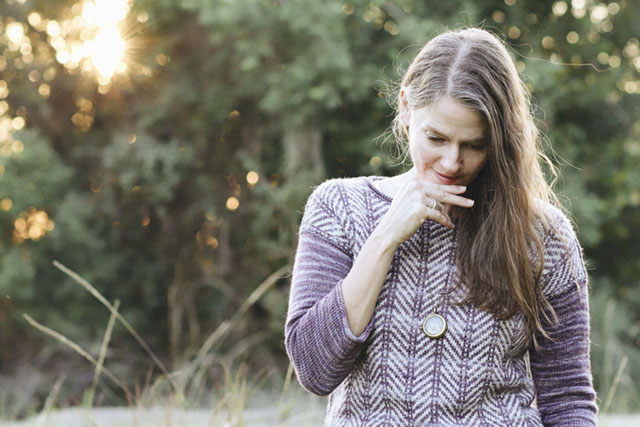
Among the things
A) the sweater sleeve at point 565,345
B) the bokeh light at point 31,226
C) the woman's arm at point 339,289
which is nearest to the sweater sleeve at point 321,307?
the woman's arm at point 339,289

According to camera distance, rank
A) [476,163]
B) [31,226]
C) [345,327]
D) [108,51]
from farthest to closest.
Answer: [108,51]
[31,226]
[476,163]
[345,327]

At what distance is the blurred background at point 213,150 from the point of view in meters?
5.84

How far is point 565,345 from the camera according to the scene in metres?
1.66

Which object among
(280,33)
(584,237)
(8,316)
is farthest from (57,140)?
(584,237)

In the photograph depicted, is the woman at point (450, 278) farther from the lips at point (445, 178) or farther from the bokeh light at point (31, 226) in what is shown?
the bokeh light at point (31, 226)

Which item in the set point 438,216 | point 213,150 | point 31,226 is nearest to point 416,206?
point 438,216

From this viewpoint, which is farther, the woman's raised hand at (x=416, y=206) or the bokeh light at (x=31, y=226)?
the bokeh light at (x=31, y=226)

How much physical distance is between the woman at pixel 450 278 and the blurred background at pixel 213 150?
150 inches

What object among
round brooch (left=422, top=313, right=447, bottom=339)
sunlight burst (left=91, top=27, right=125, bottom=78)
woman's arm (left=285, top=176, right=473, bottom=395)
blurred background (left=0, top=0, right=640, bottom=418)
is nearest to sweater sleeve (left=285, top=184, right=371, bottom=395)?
woman's arm (left=285, top=176, right=473, bottom=395)

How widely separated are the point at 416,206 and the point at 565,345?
1.66ft

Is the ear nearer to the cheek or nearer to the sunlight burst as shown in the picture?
the cheek

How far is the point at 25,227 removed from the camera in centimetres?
677

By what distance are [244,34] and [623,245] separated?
4.48m

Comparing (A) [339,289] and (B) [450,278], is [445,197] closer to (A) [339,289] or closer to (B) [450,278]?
(B) [450,278]
